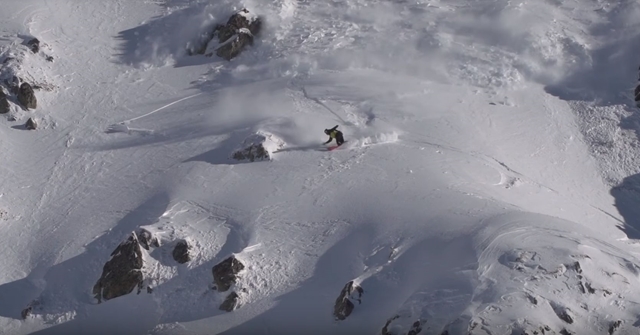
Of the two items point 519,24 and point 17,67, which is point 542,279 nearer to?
point 519,24

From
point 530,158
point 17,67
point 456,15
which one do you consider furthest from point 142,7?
point 530,158

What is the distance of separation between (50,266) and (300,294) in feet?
22.9

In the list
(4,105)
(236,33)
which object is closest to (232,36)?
(236,33)

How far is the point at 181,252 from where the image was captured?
23531 mm

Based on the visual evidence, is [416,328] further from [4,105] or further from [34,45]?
[34,45]

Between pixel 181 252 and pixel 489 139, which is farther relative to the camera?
pixel 489 139

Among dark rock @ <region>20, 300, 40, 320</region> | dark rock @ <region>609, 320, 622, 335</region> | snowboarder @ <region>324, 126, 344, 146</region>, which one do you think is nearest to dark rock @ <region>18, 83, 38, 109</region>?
dark rock @ <region>20, 300, 40, 320</region>

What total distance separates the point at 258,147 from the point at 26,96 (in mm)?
8221

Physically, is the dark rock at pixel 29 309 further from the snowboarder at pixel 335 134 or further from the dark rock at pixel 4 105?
the snowboarder at pixel 335 134

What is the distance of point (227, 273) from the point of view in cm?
2266

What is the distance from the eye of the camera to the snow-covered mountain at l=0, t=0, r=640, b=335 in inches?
832

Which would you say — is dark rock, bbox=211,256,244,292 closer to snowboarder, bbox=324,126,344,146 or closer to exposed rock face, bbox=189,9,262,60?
snowboarder, bbox=324,126,344,146

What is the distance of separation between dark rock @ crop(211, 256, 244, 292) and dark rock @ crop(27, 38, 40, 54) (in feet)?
41.1

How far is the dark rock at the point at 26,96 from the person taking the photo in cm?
2912
